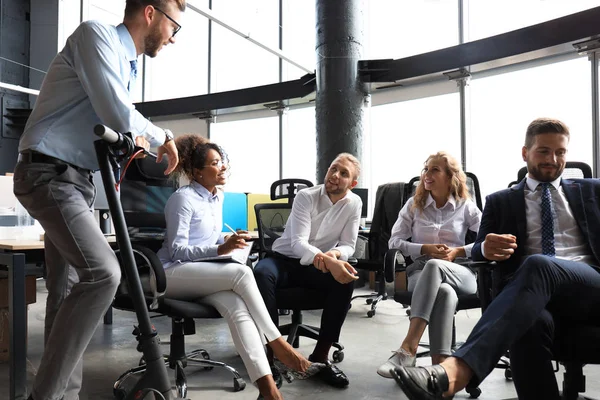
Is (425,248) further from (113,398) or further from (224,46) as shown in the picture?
(224,46)

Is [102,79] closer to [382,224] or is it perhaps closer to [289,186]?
[382,224]

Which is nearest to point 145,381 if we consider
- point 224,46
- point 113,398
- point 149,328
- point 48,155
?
point 149,328

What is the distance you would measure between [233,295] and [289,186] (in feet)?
7.67

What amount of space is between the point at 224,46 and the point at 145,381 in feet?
26.0

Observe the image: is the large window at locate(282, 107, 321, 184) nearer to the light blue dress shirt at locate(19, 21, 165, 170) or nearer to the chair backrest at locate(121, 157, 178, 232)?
the chair backrest at locate(121, 157, 178, 232)

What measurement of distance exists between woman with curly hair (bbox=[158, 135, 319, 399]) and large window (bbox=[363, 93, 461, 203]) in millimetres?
3640

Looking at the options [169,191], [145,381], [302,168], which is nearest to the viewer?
[145,381]

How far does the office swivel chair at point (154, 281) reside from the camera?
206 cm

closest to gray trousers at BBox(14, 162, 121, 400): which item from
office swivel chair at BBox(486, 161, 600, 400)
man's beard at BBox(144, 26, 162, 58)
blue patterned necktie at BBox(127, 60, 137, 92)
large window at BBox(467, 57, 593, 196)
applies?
blue patterned necktie at BBox(127, 60, 137, 92)

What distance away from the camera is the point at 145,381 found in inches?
51.0

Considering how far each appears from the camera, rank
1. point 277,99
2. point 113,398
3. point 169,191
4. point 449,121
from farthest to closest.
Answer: point 277,99, point 449,121, point 169,191, point 113,398

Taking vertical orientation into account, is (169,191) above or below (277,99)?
below

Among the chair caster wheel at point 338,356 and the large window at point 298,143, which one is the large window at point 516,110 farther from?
the chair caster wheel at point 338,356

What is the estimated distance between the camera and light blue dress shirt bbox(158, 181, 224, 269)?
7.43ft
